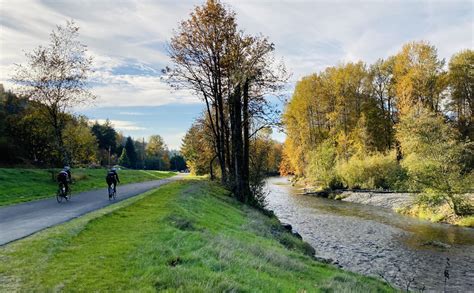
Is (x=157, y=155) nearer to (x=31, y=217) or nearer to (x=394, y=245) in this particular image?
(x=394, y=245)

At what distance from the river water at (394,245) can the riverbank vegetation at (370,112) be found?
15216 millimetres

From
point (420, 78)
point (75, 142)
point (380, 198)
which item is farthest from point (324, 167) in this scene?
point (75, 142)

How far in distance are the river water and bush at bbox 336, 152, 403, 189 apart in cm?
1407

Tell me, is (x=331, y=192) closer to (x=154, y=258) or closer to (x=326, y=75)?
(x=326, y=75)

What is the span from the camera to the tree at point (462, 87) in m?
52.9

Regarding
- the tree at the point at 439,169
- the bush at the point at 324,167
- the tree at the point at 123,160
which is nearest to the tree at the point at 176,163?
the tree at the point at 123,160

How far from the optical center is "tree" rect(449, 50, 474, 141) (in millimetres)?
52906

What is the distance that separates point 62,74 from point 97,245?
26.0 metres

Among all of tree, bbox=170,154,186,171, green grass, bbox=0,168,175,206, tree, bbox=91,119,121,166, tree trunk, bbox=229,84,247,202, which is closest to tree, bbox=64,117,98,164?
green grass, bbox=0,168,175,206

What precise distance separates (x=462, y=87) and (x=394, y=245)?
43.9 meters

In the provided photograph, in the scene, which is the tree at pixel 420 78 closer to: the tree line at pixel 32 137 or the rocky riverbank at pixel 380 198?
the rocky riverbank at pixel 380 198

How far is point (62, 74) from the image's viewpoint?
99.6 feet

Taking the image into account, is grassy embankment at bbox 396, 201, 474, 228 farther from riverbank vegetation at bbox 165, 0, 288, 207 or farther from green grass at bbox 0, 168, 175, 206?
green grass at bbox 0, 168, 175, 206

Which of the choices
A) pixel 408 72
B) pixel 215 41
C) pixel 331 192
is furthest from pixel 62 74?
pixel 408 72
